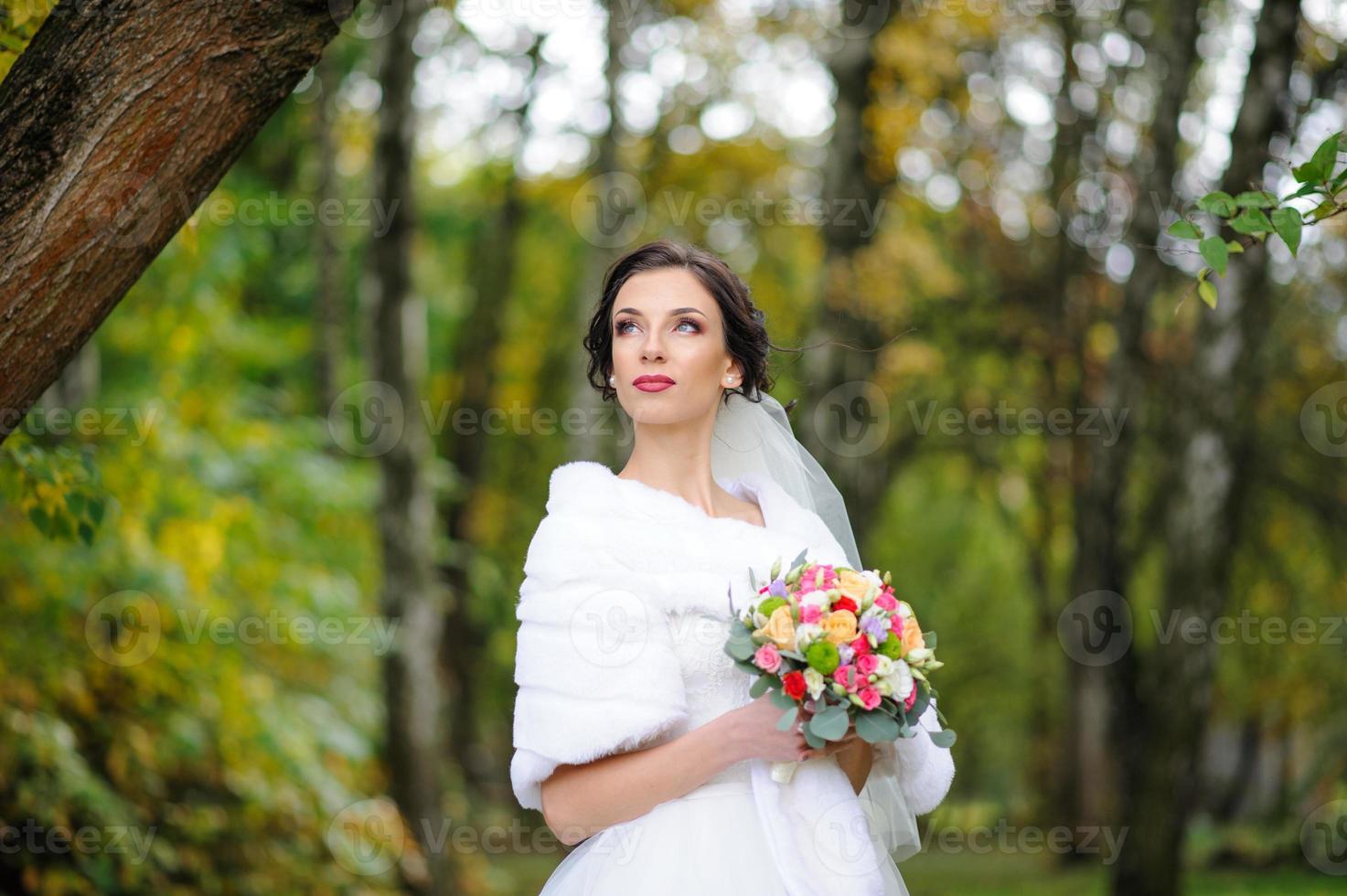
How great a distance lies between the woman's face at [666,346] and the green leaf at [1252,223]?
1.13 m

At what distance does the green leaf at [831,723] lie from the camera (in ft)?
8.08

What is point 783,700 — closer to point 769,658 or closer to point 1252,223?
point 769,658

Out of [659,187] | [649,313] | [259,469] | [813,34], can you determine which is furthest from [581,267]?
[649,313]

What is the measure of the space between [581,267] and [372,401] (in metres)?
9.22

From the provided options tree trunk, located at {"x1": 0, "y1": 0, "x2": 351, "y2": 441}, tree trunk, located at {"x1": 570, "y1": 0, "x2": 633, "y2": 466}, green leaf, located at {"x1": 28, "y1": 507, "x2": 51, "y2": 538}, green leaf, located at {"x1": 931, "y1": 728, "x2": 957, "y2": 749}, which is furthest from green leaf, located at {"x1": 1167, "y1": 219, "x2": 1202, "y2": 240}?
tree trunk, located at {"x1": 570, "y1": 0, "x2": 633, "y2": 466}

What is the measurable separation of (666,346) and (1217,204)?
1238 mm

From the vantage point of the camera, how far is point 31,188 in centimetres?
261

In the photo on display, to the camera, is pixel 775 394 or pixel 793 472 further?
pixel 775 394

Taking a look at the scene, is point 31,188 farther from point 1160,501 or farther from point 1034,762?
point 1034,762

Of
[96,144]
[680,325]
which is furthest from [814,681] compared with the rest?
[96,144]

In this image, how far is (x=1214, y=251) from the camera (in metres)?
2.79

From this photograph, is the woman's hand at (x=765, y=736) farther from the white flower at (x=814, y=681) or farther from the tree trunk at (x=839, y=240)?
the tree trunk at (x=839, y=240)

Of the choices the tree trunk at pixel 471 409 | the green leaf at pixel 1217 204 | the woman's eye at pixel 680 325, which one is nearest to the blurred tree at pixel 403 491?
the woman's eye at pixel 680 325

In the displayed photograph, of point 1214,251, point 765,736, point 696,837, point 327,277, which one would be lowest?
point 696,837
